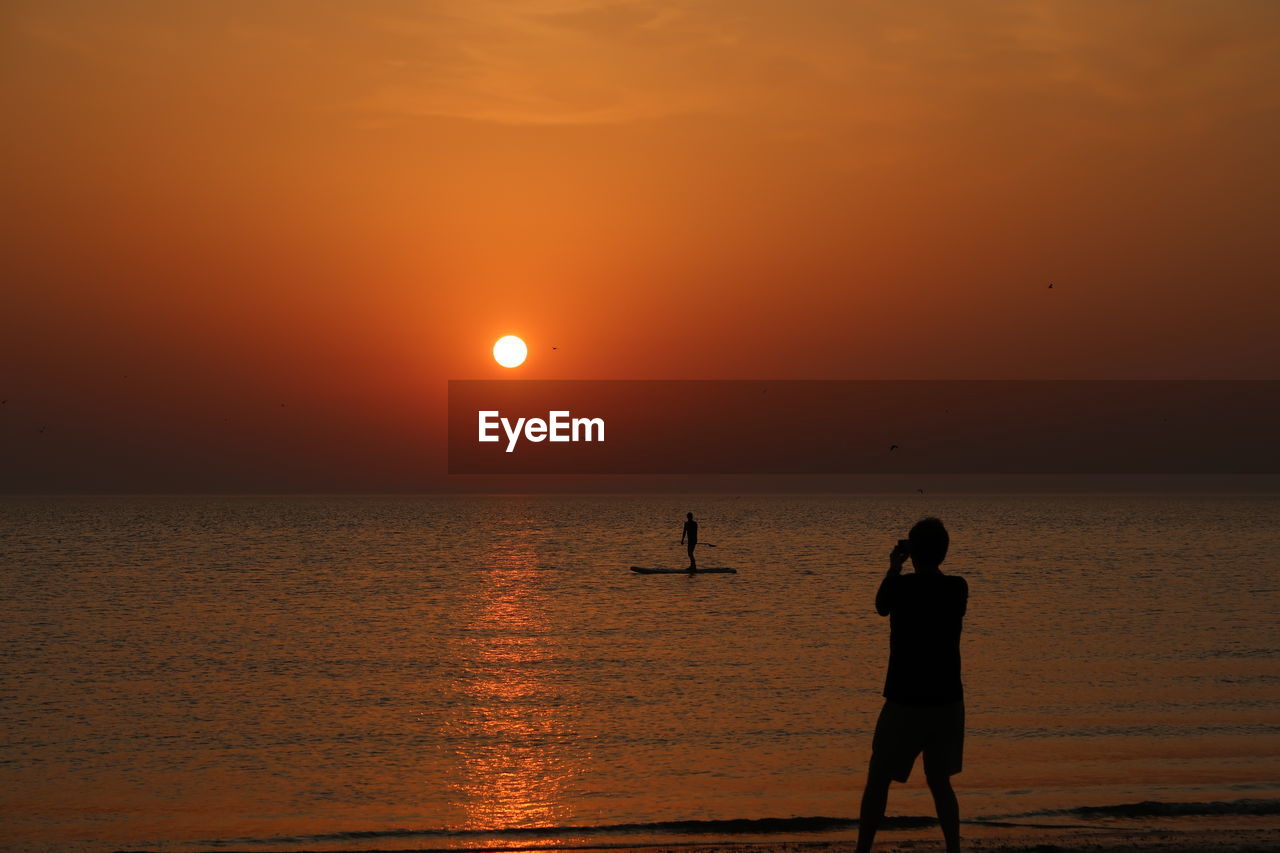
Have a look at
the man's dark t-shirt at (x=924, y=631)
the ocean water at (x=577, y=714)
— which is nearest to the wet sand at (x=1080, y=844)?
the ocean water at (x=577, y=714)

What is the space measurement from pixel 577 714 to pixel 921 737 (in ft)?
45.5

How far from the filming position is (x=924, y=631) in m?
8.09

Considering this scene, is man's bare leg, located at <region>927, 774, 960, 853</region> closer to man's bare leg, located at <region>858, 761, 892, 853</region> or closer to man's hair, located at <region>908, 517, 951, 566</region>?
man's bare leg, located at <region>858, 761, 892, 853</region>

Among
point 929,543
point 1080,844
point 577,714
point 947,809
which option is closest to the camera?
point 929,543

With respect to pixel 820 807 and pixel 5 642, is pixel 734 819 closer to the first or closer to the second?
pixel 820 807

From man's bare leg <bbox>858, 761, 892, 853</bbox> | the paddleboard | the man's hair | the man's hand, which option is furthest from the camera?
the paddleboard

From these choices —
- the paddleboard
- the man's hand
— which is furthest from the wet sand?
the paddleboard

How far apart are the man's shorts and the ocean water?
4.60 metres

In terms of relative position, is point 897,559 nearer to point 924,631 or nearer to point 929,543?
point 929,543

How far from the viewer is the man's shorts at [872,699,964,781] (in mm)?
8164

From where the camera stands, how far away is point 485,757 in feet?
58.5

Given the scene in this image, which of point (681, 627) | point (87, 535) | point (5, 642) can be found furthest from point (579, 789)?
point (87, 535)

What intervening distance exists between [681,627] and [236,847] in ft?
81.9

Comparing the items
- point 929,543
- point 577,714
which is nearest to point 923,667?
point 929,543
